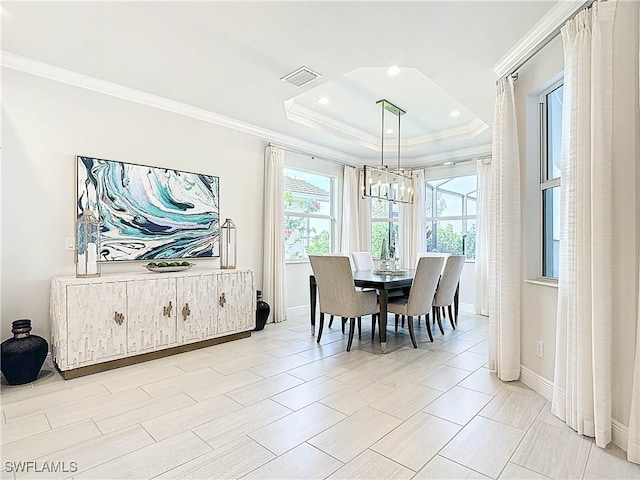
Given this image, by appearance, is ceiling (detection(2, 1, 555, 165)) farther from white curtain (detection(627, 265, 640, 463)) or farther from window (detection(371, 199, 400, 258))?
window (detection(371, 199, 400, 258))

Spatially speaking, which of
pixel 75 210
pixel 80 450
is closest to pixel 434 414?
pixel 80 450

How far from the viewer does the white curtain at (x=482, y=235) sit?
562 centimetres

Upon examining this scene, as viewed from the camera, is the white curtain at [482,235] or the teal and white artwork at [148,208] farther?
the white curtain at [482,235]

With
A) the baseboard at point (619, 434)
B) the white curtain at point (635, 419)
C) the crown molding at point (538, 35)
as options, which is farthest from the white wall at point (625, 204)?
the crown molding at point (538, 35)

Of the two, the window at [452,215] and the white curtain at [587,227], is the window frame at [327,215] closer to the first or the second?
the window at [452,215]

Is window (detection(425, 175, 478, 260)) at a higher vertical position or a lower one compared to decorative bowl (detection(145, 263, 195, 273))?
higher

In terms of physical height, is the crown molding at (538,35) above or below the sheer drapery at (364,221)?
above

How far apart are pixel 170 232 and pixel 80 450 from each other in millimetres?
2456

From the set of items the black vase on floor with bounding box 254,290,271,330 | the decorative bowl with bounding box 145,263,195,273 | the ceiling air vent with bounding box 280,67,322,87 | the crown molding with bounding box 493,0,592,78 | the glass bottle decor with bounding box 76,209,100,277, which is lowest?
the black vase on floor with bounding box 254,290,271,330

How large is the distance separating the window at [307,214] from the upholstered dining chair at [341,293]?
1736mm

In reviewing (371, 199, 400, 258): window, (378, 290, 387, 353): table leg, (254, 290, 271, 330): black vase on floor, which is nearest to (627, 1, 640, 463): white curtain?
(378, 290, 387, 353): table leg

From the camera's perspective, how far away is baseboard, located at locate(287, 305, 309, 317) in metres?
5.48

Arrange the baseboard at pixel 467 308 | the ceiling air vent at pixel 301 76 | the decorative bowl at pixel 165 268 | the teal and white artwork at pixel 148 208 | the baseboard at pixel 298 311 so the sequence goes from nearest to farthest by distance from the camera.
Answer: the ceiling air vent at pixel 301 76, the teal and white artwork at pixel 148 208, the decorative bowl at pixel 165 268, the baseboard at pixel 298 311, the baseboard at pixel 467 308

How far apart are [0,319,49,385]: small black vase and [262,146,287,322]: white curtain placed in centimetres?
260
